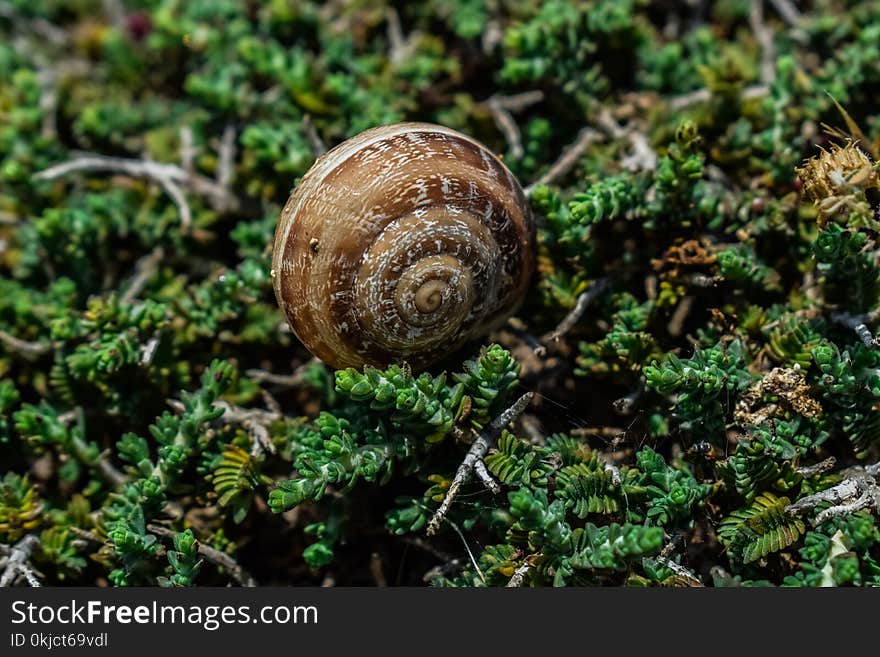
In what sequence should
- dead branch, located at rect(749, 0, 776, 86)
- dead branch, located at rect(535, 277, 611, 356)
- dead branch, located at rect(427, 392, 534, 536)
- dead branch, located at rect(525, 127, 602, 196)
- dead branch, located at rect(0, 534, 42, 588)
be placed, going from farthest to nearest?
1. dead branch, located at rect(749, 0, 776, 86)
2. dead branch, located at rect(525, 127, 602, 196)
3. dead branch, located at rect(535, 277, 611, 356)
4. dead branch, located at rect(0, 534, 42, 588)
5. dead branch, located at rect(427, 392, 534, 536)

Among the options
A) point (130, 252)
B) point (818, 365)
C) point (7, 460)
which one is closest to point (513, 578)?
point (818, 365)

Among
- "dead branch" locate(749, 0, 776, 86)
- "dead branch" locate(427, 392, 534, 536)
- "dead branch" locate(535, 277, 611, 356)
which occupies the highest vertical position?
"dead branch" locate(749, 0, 776, 86)

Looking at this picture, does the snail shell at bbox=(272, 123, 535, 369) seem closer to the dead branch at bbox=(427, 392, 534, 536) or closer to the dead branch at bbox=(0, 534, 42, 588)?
the dead branch at bbox=(427, 392, 534, 536)

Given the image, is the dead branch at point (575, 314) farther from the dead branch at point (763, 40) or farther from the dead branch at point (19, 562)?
the dead branch at point (19, 562)

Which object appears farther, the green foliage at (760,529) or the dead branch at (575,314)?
the dead branch at (575,314)

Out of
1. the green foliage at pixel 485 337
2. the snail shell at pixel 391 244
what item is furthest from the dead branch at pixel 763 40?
the snail shell at pixel 391 244

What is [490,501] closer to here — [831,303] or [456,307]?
[456,307]

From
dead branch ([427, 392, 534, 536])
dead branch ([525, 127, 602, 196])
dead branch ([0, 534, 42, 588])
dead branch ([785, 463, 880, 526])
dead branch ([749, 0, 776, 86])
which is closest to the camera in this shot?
dead branch ([785, 463, 880, 526])

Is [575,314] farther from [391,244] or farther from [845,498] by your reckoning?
[845,498]

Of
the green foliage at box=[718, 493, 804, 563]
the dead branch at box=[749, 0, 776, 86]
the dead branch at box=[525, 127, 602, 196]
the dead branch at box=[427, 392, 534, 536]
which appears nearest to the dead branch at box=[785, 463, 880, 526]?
the green foliage at box=[718, 493, 804, 563]

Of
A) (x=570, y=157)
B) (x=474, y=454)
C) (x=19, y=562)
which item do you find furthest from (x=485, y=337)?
(x=19, y=562)
